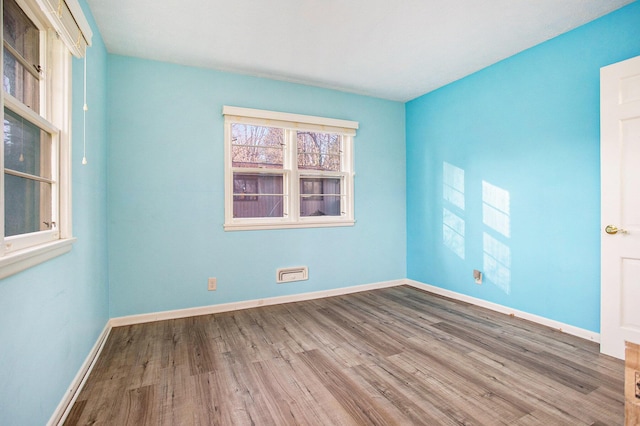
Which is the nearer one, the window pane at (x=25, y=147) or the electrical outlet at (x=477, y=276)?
the window pane at (x=25, y=147)

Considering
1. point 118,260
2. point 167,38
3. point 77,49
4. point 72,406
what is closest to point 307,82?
point 167,38

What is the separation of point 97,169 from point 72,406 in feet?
5.66

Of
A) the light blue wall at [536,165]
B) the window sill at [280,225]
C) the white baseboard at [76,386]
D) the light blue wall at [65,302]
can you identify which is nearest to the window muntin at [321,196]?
the window sill at [280,225]

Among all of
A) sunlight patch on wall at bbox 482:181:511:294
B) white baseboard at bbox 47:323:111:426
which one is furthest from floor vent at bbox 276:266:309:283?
sunlight patch on wall at bbox 482:181:511:294

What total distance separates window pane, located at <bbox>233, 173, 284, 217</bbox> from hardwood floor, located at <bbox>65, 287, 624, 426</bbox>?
3.89 ft

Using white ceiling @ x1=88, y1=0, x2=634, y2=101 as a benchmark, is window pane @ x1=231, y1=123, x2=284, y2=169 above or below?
below

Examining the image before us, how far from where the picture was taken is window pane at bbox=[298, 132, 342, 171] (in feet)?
12.8

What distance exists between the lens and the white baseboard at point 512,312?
2652 mm

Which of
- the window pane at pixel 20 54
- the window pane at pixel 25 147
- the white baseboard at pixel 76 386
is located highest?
the window pane at pixel 20 54

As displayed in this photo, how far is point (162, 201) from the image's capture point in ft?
10.4

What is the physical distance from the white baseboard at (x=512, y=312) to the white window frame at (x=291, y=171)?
1.37 metres

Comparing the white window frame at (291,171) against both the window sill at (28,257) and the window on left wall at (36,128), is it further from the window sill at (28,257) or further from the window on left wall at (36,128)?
the window sill at (28,257)

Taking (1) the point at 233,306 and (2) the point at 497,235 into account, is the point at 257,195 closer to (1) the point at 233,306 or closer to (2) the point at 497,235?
(1) the point at 233,306

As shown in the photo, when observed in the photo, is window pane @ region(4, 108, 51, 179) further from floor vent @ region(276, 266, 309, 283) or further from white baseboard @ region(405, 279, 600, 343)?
white baseboard @ region(405, 279, 600, 343)
